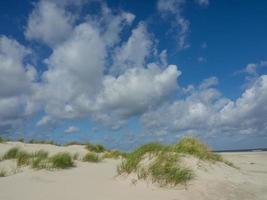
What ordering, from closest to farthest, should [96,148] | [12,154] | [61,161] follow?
[61,161] < [12,154] < [96,148]

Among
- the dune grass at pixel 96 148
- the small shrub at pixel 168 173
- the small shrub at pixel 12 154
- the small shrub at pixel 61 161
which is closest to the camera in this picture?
the small shrub at pixel 168 173

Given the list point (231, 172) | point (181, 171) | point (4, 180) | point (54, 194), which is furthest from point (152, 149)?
point (4, 180)

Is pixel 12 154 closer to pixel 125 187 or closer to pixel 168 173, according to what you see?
pixel 125 187

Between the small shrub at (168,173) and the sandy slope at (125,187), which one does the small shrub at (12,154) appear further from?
the small shrub at (168,173)

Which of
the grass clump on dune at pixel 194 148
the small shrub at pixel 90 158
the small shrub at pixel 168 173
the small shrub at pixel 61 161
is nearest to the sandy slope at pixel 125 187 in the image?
the small shrub at pixel 168 173

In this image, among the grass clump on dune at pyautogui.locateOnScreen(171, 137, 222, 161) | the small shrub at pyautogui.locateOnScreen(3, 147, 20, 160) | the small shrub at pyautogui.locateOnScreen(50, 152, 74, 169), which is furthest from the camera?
the small shrub at pyautogui.locateOnScreen(3, 147, 20, 160)

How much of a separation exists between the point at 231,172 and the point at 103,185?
348 centimetres

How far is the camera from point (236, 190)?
6.90 m

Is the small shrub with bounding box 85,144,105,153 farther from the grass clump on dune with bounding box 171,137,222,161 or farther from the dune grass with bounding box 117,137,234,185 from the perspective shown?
the dune grass with bounding box 117,137,234,185

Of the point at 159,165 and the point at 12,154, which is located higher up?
the point at 12,154

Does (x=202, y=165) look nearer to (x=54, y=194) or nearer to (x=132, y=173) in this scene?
(x=132, y=173)

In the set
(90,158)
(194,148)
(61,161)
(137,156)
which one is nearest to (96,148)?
(90,158)

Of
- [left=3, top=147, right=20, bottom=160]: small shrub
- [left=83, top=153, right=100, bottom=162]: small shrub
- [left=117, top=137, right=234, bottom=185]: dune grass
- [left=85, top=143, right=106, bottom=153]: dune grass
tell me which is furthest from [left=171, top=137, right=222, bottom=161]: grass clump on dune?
[left=85, top=143, right=106, bottom=153]: dune grass

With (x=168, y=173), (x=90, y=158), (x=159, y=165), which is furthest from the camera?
(x=90, y=158)
